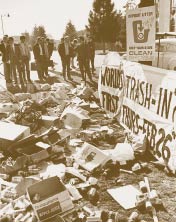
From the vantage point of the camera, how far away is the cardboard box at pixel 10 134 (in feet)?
21.1

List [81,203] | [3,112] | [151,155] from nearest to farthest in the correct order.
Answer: [81,203], [151,155], [3,112]

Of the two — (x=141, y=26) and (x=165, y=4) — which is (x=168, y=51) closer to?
(x=141, y=26)

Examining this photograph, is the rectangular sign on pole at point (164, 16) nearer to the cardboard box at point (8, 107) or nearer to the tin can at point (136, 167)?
the cardboard box at point (8, 107)

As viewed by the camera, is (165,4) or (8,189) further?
(165,4)

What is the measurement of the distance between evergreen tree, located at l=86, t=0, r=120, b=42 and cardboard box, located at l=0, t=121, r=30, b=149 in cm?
4006

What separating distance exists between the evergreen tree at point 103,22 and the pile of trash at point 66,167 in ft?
125

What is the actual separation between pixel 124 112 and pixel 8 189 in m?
3.40

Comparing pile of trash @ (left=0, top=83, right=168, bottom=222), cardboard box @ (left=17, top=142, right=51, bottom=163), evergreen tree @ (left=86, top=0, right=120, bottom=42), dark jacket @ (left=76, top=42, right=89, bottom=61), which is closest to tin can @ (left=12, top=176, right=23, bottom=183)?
pile of trash @ (left=0, top=83, right=168, bottom=222)

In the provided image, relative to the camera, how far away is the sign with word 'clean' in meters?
5.55

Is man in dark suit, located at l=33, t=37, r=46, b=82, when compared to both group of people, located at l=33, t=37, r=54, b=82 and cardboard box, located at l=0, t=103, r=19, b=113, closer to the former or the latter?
group of people, located at l=33, t=37, r=54, b=82

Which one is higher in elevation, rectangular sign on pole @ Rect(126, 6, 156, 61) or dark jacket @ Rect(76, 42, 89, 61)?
rectangular sign on pole @ Rect(126, 6, 156, 61)

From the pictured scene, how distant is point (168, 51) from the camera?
1303 cm

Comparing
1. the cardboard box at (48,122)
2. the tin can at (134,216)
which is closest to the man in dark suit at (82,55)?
the cardboard box at (48,122)

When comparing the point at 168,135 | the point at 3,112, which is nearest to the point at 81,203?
the point at 168,135
